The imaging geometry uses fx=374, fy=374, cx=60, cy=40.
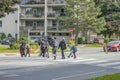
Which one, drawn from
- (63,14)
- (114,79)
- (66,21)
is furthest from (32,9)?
(114,79)

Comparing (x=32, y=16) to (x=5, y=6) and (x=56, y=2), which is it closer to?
(x=56, y=2)

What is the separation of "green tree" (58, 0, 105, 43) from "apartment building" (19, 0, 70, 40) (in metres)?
7.35

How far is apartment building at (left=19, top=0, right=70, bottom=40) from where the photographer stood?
2931 inches

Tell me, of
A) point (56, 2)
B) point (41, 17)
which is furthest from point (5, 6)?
point (56, 2)

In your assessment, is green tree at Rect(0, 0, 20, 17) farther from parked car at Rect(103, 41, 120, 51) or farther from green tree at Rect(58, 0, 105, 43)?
green tree at Rect(58, 0, 105, 43)

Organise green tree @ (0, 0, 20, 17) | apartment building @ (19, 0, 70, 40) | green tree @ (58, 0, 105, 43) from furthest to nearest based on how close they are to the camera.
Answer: apartment building @ (19, 0, 70, 40), green tree @ (58, 0, 105, 43), green tree @ (0, 0, 20, 17)

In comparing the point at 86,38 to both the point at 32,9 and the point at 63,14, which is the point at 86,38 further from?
the point at 32,9

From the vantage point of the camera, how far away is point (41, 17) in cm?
7512

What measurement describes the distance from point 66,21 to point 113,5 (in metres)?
15.2

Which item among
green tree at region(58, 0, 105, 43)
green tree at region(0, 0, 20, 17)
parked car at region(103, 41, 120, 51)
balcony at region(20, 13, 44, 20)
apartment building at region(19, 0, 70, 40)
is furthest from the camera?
balcony at region(20, 13, 44, 20)

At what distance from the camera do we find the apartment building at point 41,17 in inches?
2931

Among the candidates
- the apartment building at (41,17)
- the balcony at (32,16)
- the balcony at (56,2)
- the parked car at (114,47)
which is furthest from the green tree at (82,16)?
the parked car at (114,47)

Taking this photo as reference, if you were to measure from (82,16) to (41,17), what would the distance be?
12.1 metres

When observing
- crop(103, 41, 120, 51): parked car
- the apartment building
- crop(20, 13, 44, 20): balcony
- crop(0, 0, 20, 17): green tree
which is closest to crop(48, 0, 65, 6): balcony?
the apartment building
